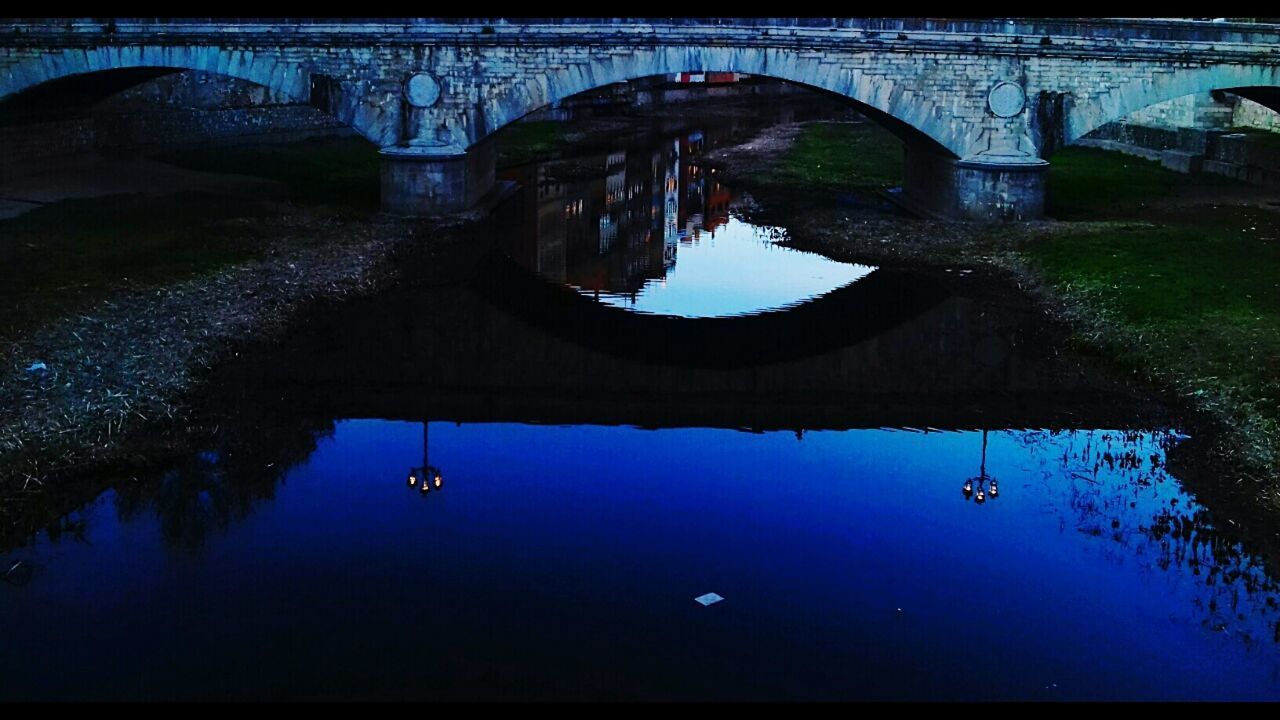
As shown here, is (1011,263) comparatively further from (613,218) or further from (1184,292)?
(613,218)

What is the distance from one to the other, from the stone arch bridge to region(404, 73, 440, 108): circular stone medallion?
2.2 inches

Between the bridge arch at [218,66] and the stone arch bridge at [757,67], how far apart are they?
4 cm

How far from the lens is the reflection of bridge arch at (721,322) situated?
25250 mm

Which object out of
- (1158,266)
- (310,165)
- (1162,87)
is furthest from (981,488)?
(310,165)

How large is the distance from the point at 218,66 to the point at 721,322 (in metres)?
18.5

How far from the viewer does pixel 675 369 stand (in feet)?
78.3

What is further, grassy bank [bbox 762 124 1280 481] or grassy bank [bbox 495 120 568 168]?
grassy bank [bbox 495 120 568 168]

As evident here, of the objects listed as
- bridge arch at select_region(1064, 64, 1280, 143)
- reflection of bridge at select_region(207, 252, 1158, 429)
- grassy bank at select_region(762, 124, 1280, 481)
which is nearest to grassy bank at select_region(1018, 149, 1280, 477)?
grassy bank at select_region(762, 124, 1280, 481)

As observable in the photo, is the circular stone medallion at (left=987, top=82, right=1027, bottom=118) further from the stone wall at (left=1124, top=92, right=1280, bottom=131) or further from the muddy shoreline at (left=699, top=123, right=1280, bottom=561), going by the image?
the stone wall at (left=1124, top=92, right=1280, bottom=131)

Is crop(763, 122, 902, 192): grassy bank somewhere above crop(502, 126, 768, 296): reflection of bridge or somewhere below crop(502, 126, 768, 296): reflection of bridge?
above

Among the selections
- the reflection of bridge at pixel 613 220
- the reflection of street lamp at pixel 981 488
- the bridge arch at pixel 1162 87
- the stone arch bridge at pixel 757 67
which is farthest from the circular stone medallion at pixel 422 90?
the reflection of street lamp at pixel 981 488

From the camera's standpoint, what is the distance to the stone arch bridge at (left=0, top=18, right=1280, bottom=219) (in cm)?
3572

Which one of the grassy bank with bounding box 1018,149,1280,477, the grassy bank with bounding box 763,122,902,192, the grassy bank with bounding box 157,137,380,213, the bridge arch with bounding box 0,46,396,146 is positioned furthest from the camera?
the grassy bank with bounding box 763,122,902,192

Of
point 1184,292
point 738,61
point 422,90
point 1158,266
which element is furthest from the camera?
point 422,90
